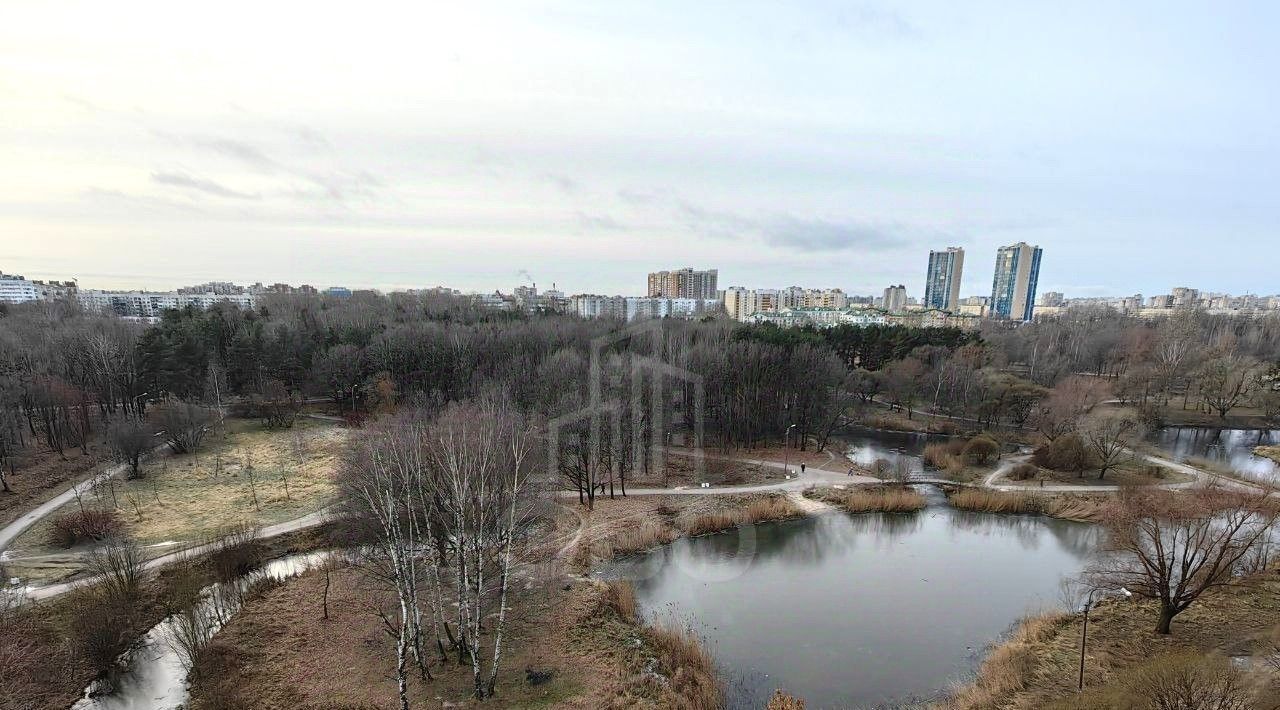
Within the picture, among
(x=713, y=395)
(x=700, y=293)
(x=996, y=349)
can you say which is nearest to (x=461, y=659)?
(x=713, y=395)

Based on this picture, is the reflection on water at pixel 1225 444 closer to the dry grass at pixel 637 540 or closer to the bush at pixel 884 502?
the bush at pixel 884 502

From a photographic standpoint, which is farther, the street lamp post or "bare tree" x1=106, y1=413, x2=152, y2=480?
the street lamp post

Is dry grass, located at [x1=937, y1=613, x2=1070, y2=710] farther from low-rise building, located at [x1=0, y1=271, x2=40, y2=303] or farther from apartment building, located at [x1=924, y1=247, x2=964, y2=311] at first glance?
low-rise building, located at [x1=0, y1=271, x2=40, y2=303]

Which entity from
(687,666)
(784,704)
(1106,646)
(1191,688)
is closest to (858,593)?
(1106,646)

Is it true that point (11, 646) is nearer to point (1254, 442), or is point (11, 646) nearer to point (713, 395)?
point (713, 395)

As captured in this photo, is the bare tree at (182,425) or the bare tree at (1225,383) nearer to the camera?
the bare tree at (182,425)

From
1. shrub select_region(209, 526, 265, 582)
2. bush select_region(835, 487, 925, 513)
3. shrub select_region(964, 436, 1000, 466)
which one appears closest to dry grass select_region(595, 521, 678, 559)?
bush select_region(835, 487, 925, 513)

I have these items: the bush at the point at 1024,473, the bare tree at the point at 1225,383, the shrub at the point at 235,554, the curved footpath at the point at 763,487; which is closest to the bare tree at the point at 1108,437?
the curved footpath at the point at 763,487
